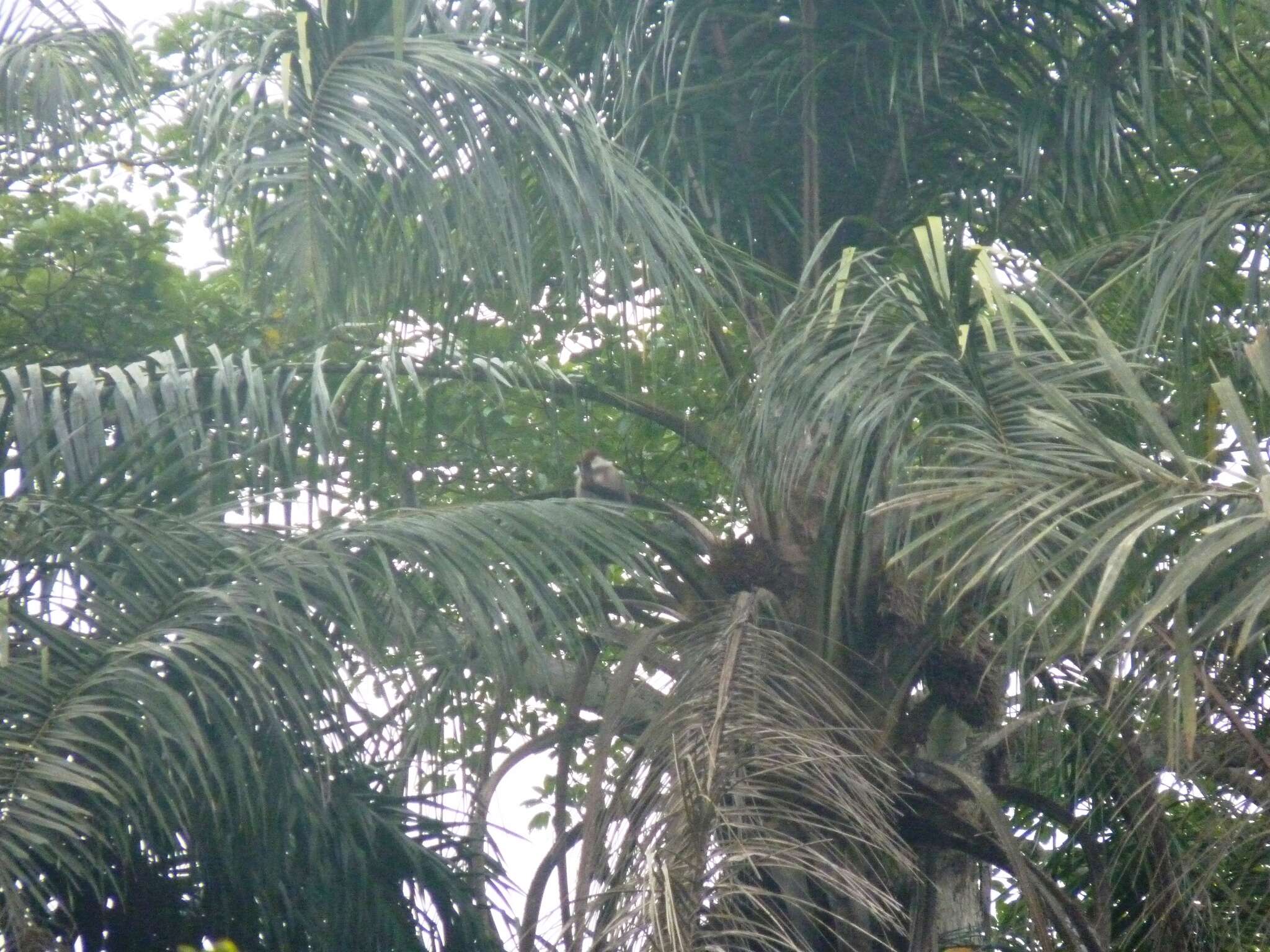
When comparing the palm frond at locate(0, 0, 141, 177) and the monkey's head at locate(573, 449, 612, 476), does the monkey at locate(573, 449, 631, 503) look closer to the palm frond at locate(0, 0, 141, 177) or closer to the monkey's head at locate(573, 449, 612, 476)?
the monkey's head at locate(573, 449, 612, 476)

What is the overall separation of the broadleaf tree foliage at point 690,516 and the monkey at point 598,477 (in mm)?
783

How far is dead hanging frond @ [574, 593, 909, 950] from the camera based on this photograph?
9.05 feet

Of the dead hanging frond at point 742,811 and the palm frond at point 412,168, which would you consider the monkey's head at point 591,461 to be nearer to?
the palm frond at point 412,168

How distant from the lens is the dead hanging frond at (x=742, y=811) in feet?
9.05

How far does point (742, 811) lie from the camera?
A: 2918mm

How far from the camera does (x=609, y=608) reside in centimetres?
424

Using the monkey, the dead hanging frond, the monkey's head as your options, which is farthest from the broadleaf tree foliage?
the monkey's head

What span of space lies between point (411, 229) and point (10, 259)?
111 inches

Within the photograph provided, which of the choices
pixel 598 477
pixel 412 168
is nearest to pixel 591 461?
pixel 598 477

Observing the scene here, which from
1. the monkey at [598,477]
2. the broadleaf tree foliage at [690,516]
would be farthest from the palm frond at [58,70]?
the monkey at [598,477]

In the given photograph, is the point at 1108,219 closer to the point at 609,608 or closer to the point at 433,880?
the point at 609,608

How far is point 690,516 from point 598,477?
206 centimetres

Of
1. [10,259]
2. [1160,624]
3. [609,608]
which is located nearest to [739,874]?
[1160,624]

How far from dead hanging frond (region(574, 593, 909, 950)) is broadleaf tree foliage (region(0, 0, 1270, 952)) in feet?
0.05
